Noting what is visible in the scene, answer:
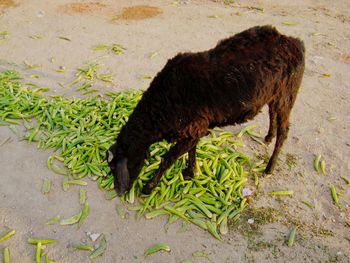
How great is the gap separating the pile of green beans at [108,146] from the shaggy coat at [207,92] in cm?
50

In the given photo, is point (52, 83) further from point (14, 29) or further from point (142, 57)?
point (14, 29)

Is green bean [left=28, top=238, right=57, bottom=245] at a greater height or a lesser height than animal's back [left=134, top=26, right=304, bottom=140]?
lesser

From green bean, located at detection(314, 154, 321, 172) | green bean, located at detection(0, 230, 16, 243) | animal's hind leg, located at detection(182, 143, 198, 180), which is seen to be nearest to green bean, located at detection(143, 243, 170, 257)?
animal's hind leg, located at detection(182, 143, 198, 180)

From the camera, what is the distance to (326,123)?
6.98 metres

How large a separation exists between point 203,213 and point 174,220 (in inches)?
17.5

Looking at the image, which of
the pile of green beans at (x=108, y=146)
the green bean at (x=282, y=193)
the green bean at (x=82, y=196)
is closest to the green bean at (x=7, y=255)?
the green bean at (x=82, y=196)

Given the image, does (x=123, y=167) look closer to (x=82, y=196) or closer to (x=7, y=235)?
(x=82, y=196)

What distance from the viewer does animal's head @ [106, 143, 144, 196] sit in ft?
16.8

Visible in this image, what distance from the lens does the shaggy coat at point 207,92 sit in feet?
15.2

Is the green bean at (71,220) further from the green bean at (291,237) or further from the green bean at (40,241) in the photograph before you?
the green bean at (291,237)

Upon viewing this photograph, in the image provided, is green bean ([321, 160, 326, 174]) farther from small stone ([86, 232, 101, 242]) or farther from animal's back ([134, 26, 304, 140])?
small stone ([86, 232, 101, 242])

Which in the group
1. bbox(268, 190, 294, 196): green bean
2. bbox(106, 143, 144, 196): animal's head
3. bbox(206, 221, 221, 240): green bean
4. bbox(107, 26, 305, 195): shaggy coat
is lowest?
bbox(206, 221, 221, 240): green bean

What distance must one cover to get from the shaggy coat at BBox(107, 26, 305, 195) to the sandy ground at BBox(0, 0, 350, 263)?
1052 millimetres

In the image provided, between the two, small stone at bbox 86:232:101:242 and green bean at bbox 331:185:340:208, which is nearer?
small stone at bbox 86:232:101:242
